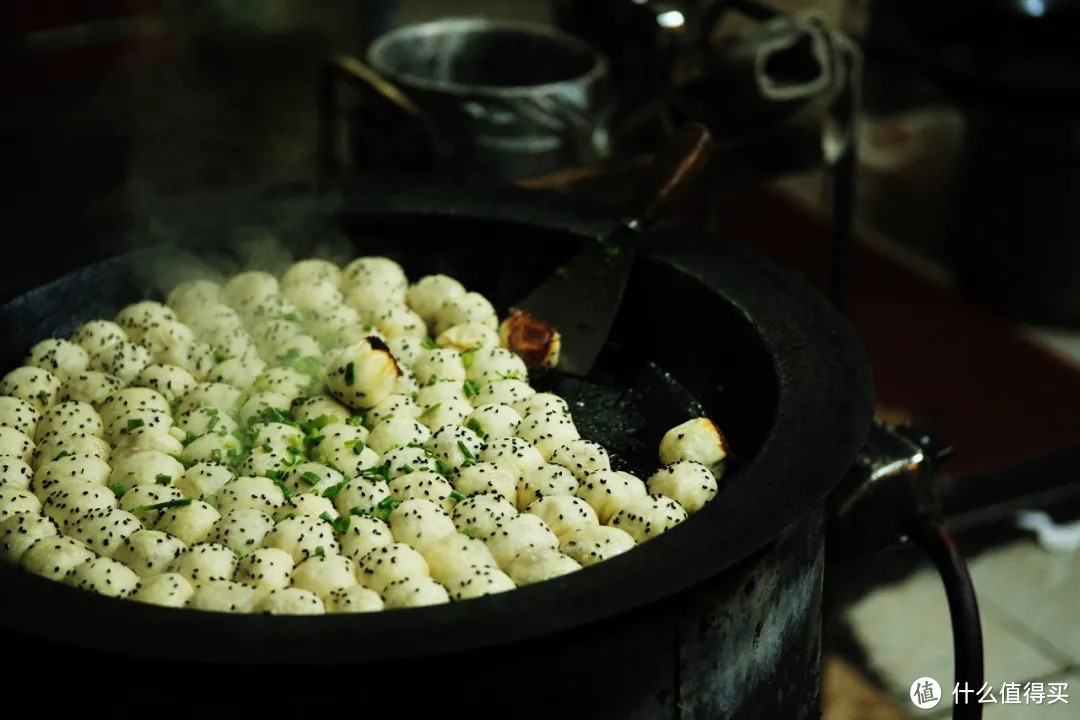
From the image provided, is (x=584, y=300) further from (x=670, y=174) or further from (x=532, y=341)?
(x=670, y=174)

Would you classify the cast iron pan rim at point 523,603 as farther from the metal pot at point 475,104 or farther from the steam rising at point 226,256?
the metal pot at point 475,104

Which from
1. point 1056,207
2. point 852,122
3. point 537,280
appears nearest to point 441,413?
point 537,280

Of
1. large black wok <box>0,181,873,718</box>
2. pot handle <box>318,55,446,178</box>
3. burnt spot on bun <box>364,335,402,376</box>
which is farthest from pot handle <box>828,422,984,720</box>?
pot handle <box>318,55,446,178</box>

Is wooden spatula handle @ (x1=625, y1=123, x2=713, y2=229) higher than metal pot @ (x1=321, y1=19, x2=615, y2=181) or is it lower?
higher

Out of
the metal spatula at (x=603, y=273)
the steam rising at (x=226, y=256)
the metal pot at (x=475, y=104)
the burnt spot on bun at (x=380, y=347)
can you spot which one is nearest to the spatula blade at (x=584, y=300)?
the metal spatula at (x=603, y=273)

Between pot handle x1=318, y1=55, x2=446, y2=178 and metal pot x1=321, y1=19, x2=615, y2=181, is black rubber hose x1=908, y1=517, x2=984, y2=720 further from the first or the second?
pot handle x1=318, y1=55, x2=446, y2=178

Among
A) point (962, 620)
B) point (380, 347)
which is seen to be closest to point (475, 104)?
point (380, 347)

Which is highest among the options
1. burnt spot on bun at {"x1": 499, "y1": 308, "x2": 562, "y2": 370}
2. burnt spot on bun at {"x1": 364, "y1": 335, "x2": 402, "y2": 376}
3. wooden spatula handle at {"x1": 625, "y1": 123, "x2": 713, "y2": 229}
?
wooden spatula handle at {"x1": 625, "y1": 123, "x2": 713, "y2": 229}
